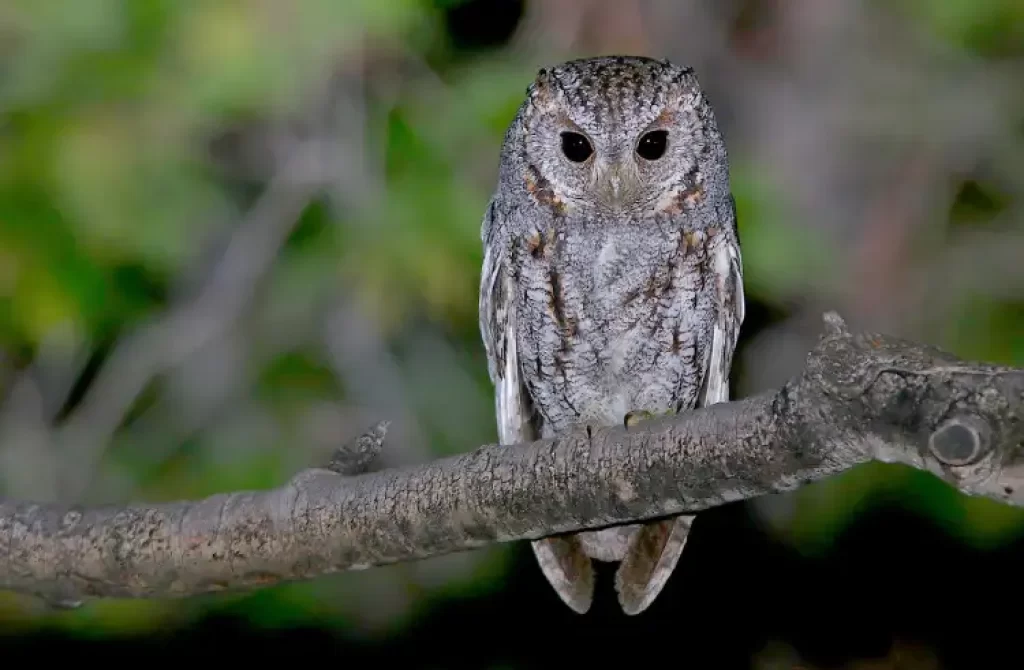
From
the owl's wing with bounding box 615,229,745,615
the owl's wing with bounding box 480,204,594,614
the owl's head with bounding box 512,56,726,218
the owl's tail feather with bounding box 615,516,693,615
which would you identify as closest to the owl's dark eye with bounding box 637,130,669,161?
the owl's head with bounding box 512,56,726,218

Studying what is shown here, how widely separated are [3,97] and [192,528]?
1.25 meters

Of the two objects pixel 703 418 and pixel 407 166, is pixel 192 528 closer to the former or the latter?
pixel 703 418

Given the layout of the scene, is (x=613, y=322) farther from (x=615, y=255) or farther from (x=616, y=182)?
(x=616, y=182)

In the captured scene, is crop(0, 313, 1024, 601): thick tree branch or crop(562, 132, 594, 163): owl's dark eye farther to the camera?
crop(562, 132, 594, 163): owl's dark eye

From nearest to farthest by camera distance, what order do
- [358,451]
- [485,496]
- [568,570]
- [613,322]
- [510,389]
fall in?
[485,496], [358,451], [568,570], [613,322], [510,389]

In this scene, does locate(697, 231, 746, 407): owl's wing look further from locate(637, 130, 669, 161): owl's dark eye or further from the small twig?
the small twig

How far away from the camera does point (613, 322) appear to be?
3.05m

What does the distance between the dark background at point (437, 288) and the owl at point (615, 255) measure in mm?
226

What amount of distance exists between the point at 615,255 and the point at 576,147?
263 millimetres

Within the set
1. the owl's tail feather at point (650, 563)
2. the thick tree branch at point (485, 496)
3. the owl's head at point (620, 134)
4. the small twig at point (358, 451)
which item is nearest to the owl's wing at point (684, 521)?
the owl's tail feather at point (650, 563)

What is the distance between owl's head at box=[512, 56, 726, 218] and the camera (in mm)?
2854

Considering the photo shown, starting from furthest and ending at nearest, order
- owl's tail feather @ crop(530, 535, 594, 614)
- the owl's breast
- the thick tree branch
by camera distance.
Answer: the owl's breast < owl's tail feather @ crop(530, 535, 594, 614) < the thick tree branch

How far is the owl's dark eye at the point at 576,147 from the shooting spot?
115 inches

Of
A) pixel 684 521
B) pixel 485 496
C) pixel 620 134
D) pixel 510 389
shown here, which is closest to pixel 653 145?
pixel 620 134
